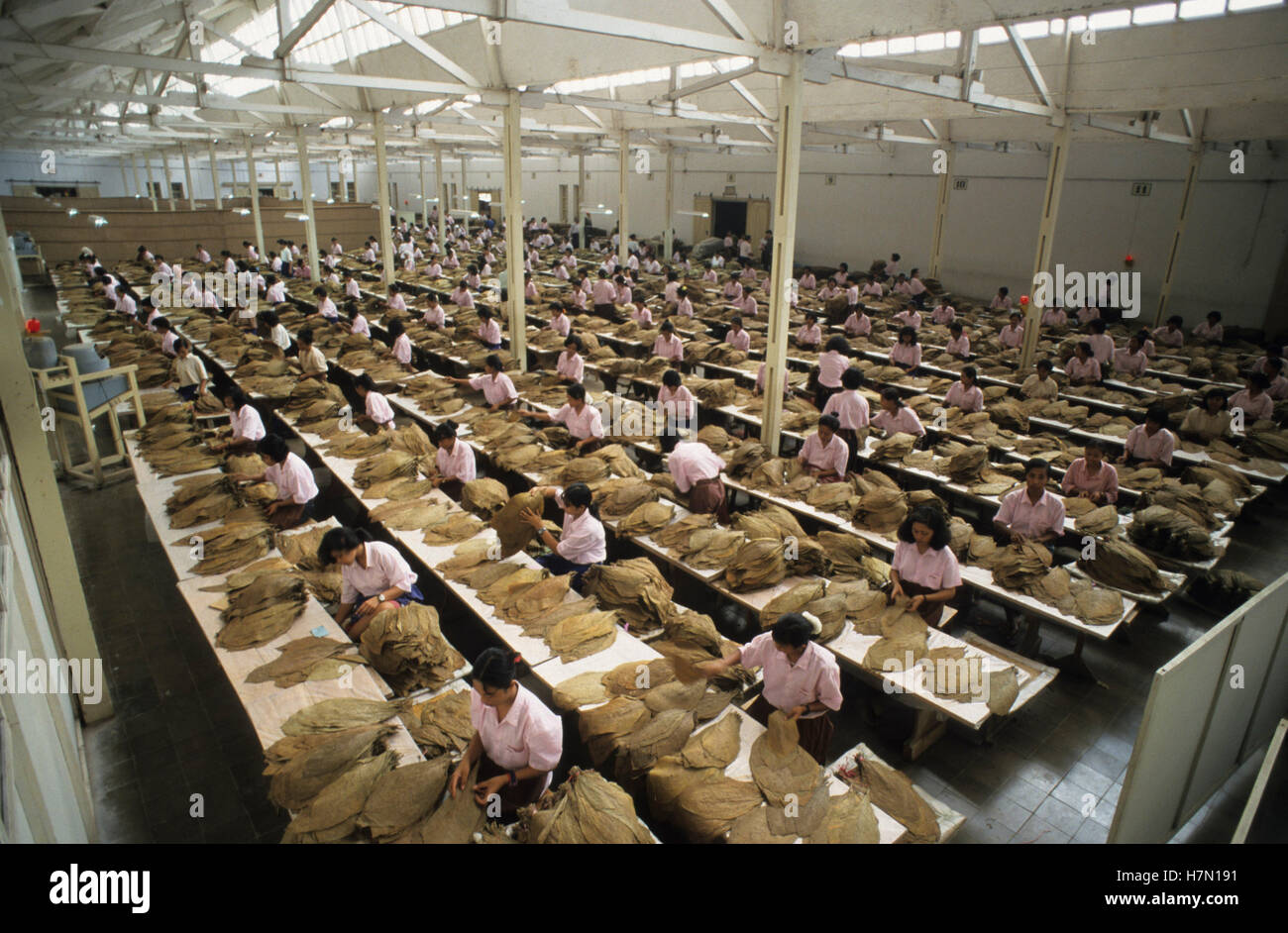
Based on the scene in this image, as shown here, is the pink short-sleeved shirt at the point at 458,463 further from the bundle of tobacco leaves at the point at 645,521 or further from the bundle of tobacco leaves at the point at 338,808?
the bundle of tobacco leaves at the point at 338,808

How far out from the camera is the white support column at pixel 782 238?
356 inches

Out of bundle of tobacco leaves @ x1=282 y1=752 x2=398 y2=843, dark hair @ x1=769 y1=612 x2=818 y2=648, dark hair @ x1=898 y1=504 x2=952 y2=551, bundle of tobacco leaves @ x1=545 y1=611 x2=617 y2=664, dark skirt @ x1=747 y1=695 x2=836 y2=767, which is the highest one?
dark hair @ x1=898 y1=504 x2=952 y2=551

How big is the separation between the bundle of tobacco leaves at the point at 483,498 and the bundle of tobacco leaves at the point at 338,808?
3520 millimetres

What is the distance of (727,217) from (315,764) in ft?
102

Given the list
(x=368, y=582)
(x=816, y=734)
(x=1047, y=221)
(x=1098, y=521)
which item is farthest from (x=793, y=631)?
(x=1047, y=221)

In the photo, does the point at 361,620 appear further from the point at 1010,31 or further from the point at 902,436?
the point at 1010,31

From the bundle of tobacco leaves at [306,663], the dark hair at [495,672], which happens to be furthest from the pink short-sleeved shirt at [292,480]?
the dark hair at [495,672]

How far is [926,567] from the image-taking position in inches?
238

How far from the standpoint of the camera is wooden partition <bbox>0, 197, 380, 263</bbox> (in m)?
25.8

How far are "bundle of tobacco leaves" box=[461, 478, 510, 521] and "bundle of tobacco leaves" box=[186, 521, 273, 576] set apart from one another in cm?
186

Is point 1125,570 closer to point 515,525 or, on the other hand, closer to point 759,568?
point 759,568

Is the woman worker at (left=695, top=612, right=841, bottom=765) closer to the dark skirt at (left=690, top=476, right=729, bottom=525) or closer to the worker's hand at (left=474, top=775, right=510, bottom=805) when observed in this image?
the worker's hand at (left=474, top=775, right=510, bottom=805)

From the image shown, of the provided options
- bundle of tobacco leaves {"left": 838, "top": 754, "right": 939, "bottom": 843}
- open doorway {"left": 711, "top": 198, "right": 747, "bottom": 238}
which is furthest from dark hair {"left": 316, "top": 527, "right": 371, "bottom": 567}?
open doorway {"left": 711, "top": 198, "right": 747, "bottom": 238}
